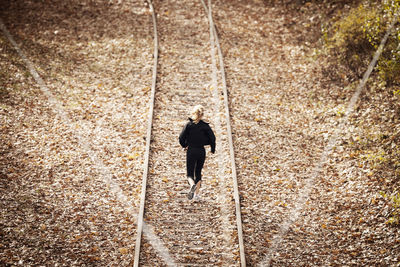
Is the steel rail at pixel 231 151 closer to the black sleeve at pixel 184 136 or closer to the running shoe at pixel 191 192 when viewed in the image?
the running shoe at pixel 191 192

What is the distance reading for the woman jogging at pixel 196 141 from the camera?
23.8 ft

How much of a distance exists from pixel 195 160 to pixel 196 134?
0.59 meters

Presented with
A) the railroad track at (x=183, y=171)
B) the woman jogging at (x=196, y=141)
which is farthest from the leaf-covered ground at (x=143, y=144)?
the woman jogging at (x=196, y=141)

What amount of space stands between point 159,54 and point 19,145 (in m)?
5.92

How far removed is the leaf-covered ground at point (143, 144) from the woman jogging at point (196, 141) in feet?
4.17

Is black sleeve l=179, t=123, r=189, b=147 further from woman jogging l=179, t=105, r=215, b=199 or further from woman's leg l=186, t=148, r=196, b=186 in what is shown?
woman's leg l=186, t=148, r=196, b=186

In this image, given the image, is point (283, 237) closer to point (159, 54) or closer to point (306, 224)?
point (306, 224)

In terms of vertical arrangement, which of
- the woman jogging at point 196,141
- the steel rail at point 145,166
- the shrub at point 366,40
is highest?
the shrub at point 366,40

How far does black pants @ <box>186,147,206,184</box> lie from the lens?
7461 millimetres

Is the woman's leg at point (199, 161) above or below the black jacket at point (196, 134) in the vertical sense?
below

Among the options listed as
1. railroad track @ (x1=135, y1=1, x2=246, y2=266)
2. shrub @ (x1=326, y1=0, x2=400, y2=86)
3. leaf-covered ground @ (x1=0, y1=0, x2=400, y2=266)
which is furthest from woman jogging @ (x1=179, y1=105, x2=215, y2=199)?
shrub @ (x1=326, y1=0, x2=400, y2=86)

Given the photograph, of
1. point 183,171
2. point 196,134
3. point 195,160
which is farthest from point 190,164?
point 183,171

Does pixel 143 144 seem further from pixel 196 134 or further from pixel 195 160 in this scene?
pixel 196 134

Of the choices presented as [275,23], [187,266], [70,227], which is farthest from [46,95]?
[275,23]
